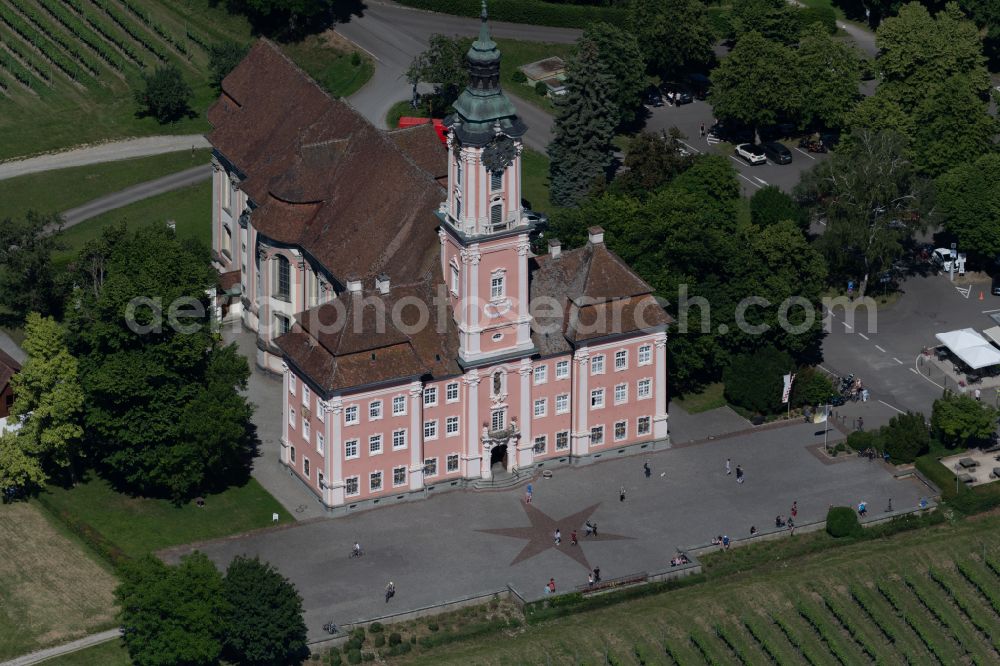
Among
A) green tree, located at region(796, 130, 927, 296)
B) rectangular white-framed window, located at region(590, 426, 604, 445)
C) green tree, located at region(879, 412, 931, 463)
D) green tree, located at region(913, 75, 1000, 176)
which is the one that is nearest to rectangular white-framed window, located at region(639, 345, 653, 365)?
rectangular white-framed window, located at region(590, 426, 604, 445)

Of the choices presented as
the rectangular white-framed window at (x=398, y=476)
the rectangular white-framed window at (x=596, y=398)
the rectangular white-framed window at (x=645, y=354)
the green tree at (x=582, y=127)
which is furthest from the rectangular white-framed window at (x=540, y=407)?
the green tree at (x=582, y=127)

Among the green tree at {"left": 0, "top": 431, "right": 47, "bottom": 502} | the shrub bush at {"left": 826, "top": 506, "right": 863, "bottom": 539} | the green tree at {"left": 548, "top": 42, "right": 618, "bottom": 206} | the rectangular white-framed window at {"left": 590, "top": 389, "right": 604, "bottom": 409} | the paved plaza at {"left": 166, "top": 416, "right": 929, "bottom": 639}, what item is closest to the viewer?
the paved plaza at {"left": 166, "top": 416, "right": 929, "bottom": 639}

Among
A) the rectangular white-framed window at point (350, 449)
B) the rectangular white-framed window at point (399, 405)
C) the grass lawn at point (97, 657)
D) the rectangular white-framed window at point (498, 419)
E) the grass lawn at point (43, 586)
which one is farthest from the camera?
the rectangular white-framed window at point (498, 419)

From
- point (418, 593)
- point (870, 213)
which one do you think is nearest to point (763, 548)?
point (418, 593)

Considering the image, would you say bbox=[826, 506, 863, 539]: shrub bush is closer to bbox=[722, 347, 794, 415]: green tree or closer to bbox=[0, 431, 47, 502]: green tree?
bbox=[722, 347, 794, 415]: green tree

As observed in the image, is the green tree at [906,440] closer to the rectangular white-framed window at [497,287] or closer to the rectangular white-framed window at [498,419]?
the rectangular white-framed window at [498,419]
